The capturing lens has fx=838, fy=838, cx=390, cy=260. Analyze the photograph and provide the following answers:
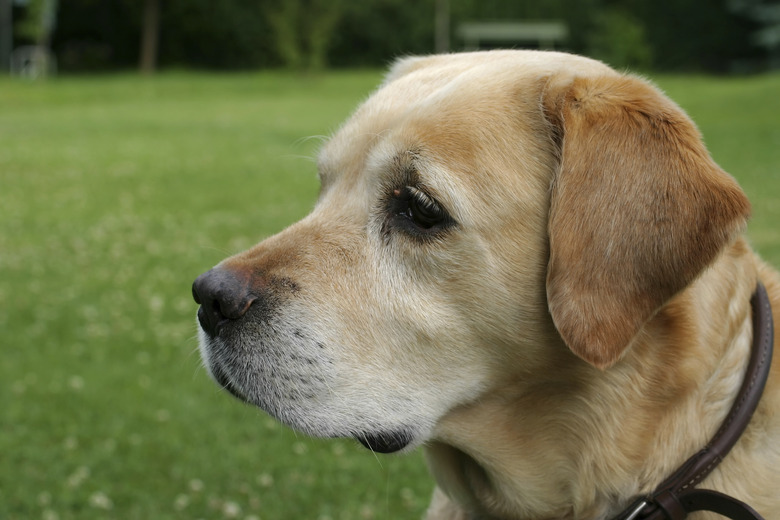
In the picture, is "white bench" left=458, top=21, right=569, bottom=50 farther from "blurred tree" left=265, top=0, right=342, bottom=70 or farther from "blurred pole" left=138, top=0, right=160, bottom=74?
"blurred pole" left=138, top=0, right=160, bottom=74

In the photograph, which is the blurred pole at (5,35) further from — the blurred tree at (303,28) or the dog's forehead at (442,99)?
the dog's forehead at (442,99)

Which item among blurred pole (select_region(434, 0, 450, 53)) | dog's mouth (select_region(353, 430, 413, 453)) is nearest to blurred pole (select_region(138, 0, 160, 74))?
blurred pole (select_region(434, 0, 450, 53))

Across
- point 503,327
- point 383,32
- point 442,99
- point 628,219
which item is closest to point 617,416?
point 503,327

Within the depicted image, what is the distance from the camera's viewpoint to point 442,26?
54.8 meters

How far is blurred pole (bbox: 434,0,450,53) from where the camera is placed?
5456cm

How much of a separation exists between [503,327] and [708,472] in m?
0.77

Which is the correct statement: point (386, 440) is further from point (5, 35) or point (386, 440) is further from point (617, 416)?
point (5, 35)

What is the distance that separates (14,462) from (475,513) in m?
3.13

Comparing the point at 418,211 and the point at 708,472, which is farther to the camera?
the point at 418,211

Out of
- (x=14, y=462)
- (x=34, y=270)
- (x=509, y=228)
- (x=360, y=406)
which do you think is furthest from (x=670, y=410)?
(x=34, y=270)

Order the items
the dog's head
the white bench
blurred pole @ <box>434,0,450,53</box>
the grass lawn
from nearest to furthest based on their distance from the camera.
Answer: the dog's head, the grass lawn, blurred pole @ <box>434,0,450,53</box>, the white bench

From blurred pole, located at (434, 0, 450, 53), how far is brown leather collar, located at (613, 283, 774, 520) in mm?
52750

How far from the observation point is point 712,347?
8.70 feet

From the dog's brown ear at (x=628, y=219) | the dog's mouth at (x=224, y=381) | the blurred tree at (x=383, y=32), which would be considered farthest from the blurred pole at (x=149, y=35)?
the dog's brown ear at (x=628, y=219)
